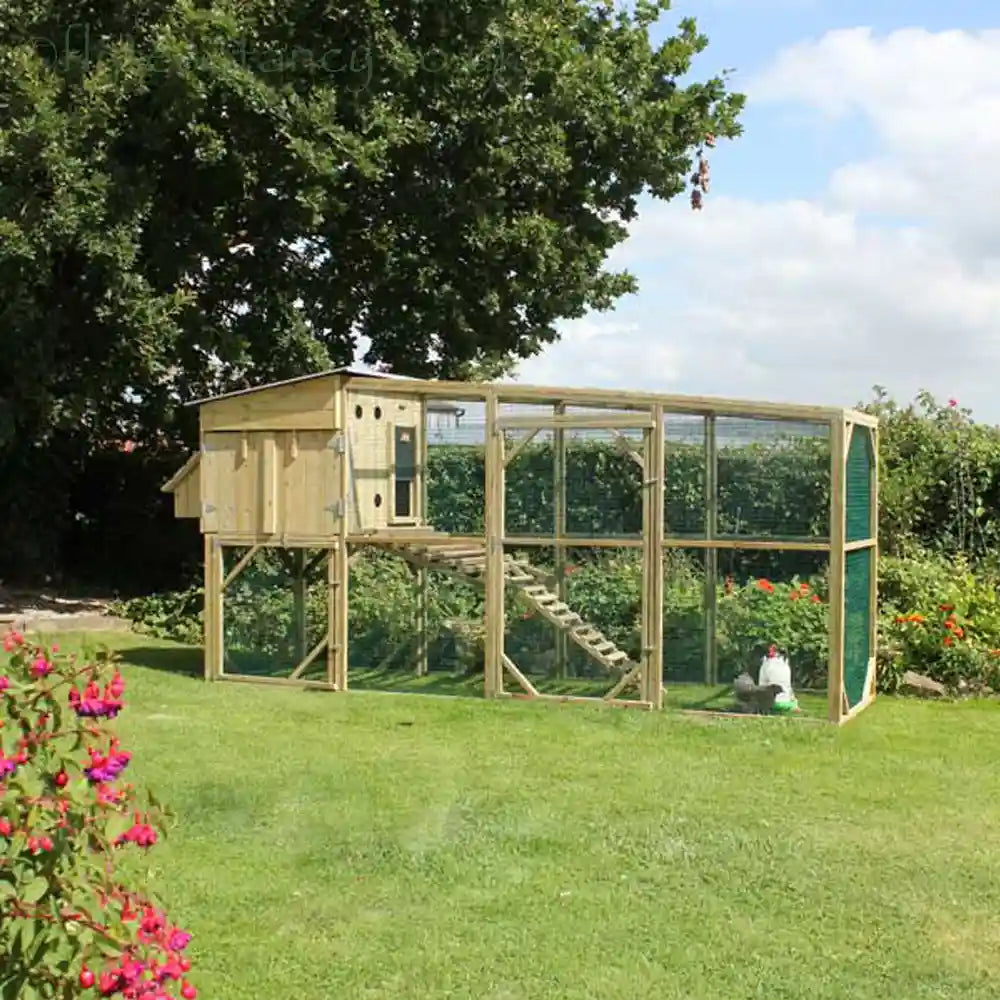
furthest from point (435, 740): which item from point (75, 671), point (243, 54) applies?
point (243, 54)

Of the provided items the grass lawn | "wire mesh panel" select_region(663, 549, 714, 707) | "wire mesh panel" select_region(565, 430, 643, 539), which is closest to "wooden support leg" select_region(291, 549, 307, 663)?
the grass lawn

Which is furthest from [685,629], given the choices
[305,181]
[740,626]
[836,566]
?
[305,181]

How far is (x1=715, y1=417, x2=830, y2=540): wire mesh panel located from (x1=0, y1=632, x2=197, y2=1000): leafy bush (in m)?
7.12

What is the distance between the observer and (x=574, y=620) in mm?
10328

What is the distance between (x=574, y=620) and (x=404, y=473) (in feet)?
6.52

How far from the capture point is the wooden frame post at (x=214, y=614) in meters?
11.2

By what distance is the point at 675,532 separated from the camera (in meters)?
9.87

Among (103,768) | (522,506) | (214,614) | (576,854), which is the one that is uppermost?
(522,506)

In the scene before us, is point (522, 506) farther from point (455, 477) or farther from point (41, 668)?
point (41, 668)

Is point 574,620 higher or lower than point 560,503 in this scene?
lower

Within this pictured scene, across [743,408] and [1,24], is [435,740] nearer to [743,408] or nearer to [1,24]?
[743,408]

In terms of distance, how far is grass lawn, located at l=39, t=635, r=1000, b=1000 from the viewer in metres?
4.57

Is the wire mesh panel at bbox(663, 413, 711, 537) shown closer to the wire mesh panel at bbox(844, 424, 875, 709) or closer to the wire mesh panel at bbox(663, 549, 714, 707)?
the wire mesh panel at bbox(663, 549, 714, 707)

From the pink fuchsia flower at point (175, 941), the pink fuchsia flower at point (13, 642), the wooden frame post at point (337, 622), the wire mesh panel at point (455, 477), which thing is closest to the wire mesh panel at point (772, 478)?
the wire mesh panel at point (455, 477)
